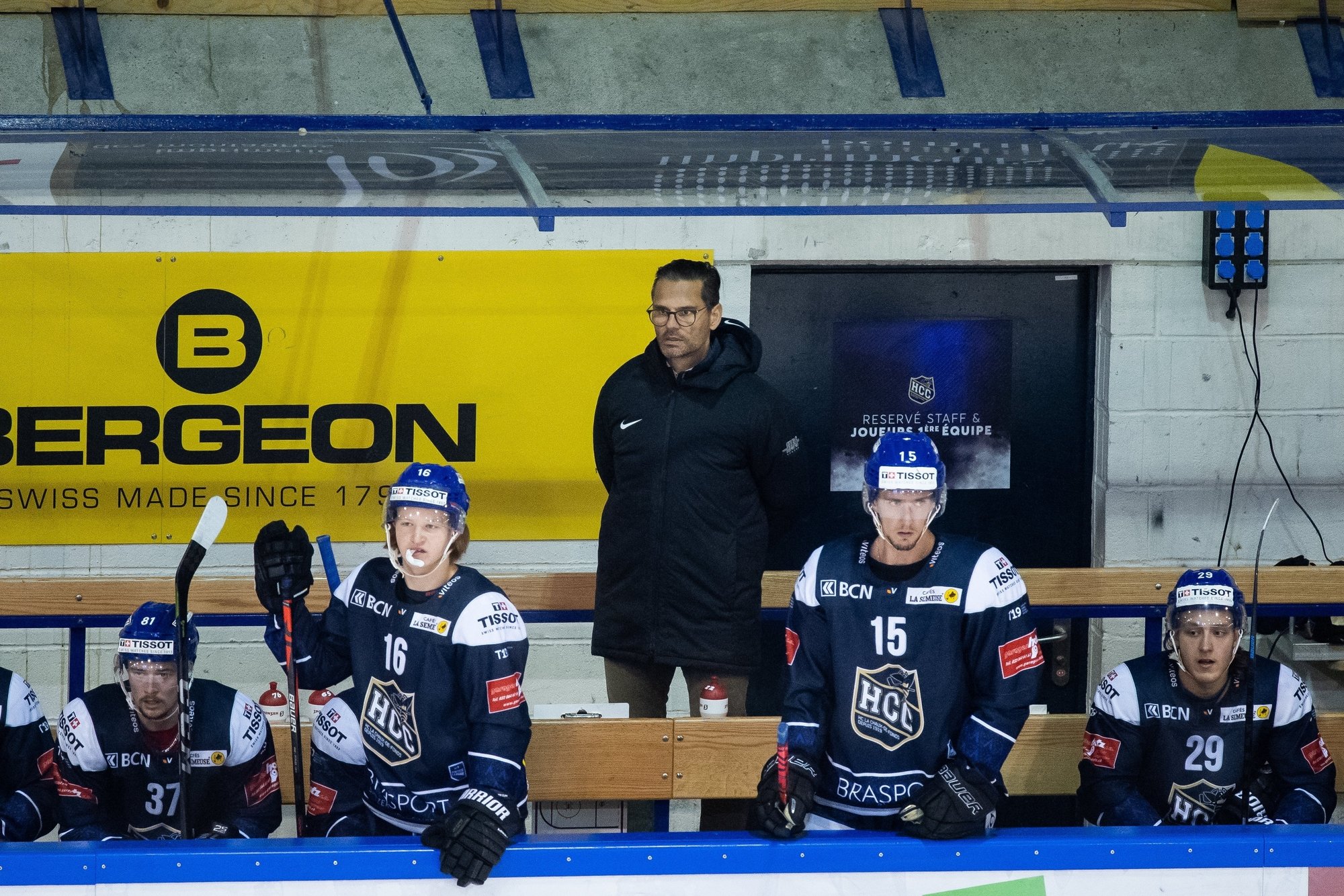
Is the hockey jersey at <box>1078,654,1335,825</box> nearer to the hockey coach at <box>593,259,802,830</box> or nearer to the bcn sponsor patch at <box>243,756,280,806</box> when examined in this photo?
the hockey coach at <box>593,259,802,830</box>

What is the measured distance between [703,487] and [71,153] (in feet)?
5.73

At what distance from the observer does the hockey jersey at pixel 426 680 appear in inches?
115

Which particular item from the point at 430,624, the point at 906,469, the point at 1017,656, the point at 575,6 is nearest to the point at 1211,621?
the point at 1017,656

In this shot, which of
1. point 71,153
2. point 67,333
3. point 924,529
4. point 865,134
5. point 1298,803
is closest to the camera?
point 924,529

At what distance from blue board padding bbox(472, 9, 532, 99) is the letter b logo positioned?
3.93 ft

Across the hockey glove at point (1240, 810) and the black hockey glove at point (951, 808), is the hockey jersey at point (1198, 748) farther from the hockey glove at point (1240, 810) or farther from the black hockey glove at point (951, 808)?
the black hockey glove at point (951, 808)

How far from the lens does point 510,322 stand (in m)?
5.44

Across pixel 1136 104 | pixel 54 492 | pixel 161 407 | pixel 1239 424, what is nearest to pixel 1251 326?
pixel 1239 424

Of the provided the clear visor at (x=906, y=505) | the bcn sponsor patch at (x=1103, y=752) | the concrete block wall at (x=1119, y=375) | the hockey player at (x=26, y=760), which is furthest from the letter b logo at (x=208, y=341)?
the bcn sponsor patch at (x=1103, y=752)

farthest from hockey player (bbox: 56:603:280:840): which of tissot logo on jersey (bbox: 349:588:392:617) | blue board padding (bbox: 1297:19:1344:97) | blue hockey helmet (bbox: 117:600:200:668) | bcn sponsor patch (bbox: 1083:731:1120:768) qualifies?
blue board padding (bbox: 1297:19:1344:97)

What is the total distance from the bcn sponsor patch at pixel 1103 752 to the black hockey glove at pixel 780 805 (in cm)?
89

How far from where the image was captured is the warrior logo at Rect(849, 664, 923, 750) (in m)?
3.00

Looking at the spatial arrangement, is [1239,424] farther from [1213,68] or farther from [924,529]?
[924,529]

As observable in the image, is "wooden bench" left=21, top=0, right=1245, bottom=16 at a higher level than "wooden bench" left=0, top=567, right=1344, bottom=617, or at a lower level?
higher
